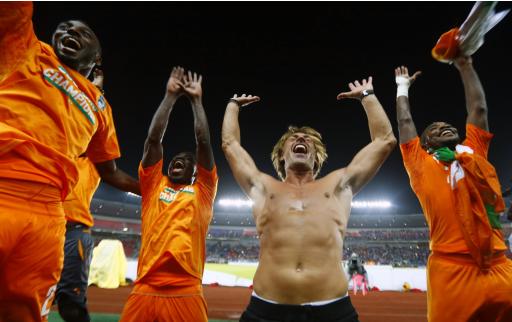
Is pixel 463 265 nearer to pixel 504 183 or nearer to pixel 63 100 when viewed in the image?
pixel 63 100

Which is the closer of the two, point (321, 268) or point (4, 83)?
point (4, 83)

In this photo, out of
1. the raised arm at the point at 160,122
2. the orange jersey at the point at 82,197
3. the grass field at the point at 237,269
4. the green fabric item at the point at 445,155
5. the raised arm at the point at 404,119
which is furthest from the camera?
the grass field at the point at 237,269

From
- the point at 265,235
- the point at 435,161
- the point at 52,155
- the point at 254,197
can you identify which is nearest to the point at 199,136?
the point at 254,197

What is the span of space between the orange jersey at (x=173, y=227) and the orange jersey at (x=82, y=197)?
0.81 metres

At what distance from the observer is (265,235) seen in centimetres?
247

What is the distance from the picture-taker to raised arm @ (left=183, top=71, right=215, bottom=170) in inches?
141

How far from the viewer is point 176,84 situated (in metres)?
3.63

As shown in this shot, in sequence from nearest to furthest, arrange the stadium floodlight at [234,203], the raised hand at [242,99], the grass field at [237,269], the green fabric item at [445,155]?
the green fabric item at [445,155] < the raised hand at [242,99] < the grass field at [237,269] < the stadium floodlight at [234,203]

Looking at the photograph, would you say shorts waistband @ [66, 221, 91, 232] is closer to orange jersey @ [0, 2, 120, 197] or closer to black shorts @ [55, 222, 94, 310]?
black shorts @ [55, 222, 94, 310]

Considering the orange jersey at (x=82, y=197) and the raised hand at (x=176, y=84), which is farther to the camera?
the orange jersey at (x=82, y=197)

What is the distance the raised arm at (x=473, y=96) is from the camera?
10.8ft

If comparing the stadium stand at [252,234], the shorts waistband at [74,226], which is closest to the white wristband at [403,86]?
the shorts waistband at [74,226]

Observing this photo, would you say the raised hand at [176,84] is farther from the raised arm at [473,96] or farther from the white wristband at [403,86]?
the raised arm at [473,96]

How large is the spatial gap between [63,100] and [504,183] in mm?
45252
